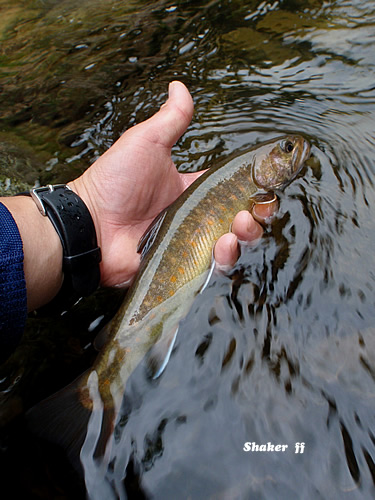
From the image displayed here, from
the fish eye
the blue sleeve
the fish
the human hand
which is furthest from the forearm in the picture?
the fish eye

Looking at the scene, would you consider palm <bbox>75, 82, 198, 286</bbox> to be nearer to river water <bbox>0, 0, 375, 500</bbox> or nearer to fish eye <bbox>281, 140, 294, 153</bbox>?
A: river water <bbox>0, 0, 375, 500</bbox>

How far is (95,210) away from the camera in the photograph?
3.43 meters

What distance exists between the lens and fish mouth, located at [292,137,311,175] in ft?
11.9

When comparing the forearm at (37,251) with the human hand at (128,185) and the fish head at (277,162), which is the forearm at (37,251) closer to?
the human hand at (128,185)

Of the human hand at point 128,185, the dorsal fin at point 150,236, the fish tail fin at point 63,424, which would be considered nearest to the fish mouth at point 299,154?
the human hand at point 128,185

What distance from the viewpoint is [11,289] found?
2.39 meters

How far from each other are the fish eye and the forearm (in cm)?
201

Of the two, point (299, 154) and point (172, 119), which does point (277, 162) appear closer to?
point (299, 154)

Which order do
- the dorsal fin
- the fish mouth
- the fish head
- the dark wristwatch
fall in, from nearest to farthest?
the dark wristwatch
the dorsal fin
the fish head
the fish mouth

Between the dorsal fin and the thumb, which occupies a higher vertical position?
the thumb

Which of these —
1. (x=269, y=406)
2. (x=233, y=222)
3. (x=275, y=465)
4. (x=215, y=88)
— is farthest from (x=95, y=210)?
(x=215, y=88)

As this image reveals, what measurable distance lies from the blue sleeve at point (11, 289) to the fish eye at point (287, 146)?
2269 mm

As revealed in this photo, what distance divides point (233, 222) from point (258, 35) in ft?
13.0

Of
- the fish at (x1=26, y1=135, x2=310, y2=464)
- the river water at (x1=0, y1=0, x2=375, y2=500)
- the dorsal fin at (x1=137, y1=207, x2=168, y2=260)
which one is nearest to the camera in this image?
the river water at (x1=0, y1=0, x2=375, y2=500)
